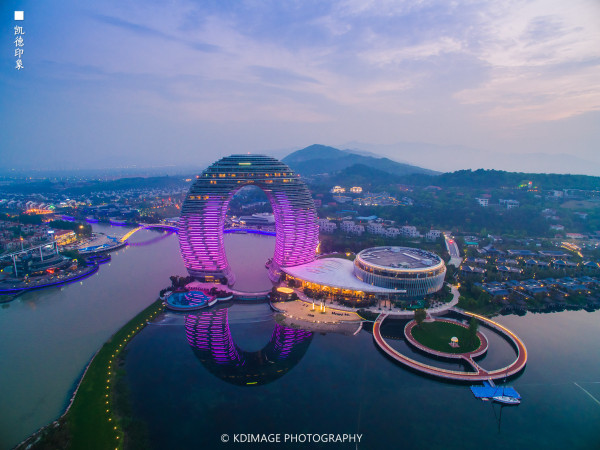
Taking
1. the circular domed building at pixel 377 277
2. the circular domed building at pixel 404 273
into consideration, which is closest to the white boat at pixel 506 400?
the circular domed building at pixel 377 277

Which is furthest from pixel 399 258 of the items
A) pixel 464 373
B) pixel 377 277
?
pixel 464 373

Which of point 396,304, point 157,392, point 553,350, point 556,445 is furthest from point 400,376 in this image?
point 157,392

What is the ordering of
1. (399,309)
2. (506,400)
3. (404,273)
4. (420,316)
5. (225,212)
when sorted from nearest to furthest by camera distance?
(506,400) → (420,316) → (399,309) → (404,273) → (225,212)

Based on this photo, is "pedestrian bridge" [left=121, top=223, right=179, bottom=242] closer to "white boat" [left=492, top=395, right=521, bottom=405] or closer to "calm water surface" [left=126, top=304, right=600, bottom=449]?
"calm water surface" [left=126, top=304, right=600, bottom=449]

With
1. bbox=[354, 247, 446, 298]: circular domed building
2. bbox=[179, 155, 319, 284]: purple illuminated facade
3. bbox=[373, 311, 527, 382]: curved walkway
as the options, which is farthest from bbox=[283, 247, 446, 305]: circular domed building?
bbox=[373, 311, 527, 382]: curved walkway

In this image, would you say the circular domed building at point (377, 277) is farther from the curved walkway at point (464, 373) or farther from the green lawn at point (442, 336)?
the curved walkway at point (464, 373)

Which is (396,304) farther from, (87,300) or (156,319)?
(87,300)

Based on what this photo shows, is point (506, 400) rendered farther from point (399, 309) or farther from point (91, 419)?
point (91, 419)
